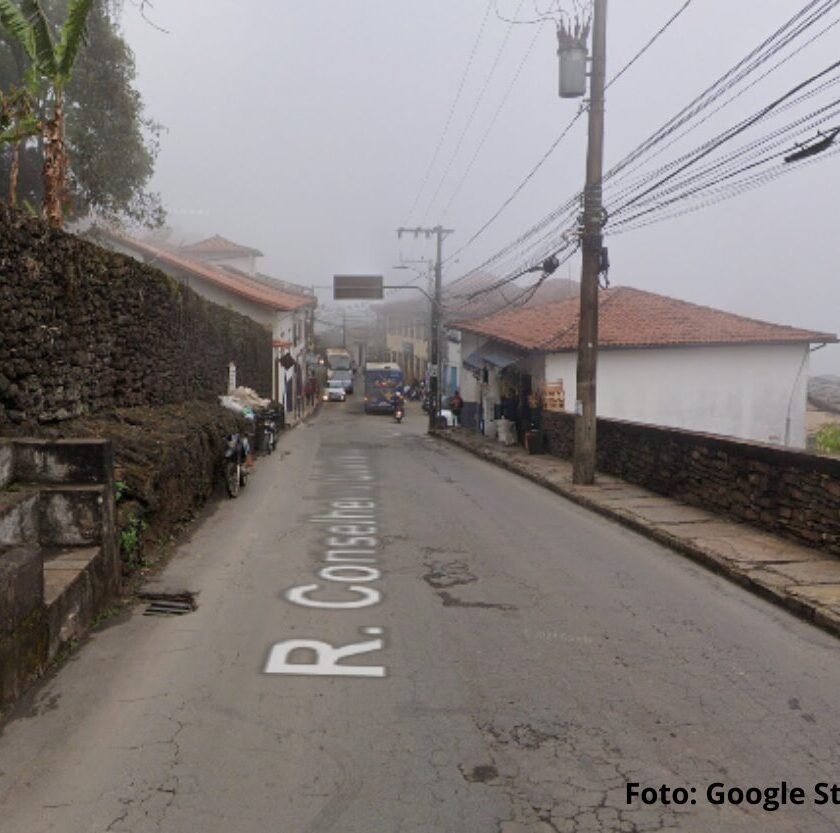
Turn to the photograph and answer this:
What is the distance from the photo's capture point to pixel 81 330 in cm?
1062

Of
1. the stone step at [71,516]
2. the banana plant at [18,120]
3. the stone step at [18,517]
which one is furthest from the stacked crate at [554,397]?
the stone step at [18,517]

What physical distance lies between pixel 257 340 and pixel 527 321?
32.6ft

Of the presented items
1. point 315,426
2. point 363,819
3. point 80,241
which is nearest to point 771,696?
point 363,819

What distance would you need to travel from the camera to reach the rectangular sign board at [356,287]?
41.0 m

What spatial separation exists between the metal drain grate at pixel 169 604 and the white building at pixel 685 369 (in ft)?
57.0

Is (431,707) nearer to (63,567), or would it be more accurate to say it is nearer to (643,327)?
(63,567)

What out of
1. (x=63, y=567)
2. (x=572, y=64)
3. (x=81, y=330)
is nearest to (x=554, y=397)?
(x=572, y=64)

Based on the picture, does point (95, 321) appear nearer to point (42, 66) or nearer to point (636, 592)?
point (42, 66)

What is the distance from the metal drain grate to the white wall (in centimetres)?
1830

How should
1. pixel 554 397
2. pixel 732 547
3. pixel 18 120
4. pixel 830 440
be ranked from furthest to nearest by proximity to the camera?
pixel 554 397
pixel 830 440
pixel 18 120
pixel 732 547

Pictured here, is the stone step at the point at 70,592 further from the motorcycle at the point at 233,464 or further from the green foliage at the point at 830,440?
the green foliage at the point at 830,440

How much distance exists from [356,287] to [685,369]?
20135 millimetres

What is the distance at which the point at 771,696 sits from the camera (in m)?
5.20

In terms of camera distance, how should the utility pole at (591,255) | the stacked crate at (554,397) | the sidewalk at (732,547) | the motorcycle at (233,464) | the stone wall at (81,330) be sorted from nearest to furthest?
the sidewalk at (732,547) → the stone wall at (81,330) → the motorcycle at (233,464) → the utility pole at (591,255) → the stacked crate at (554,397)
